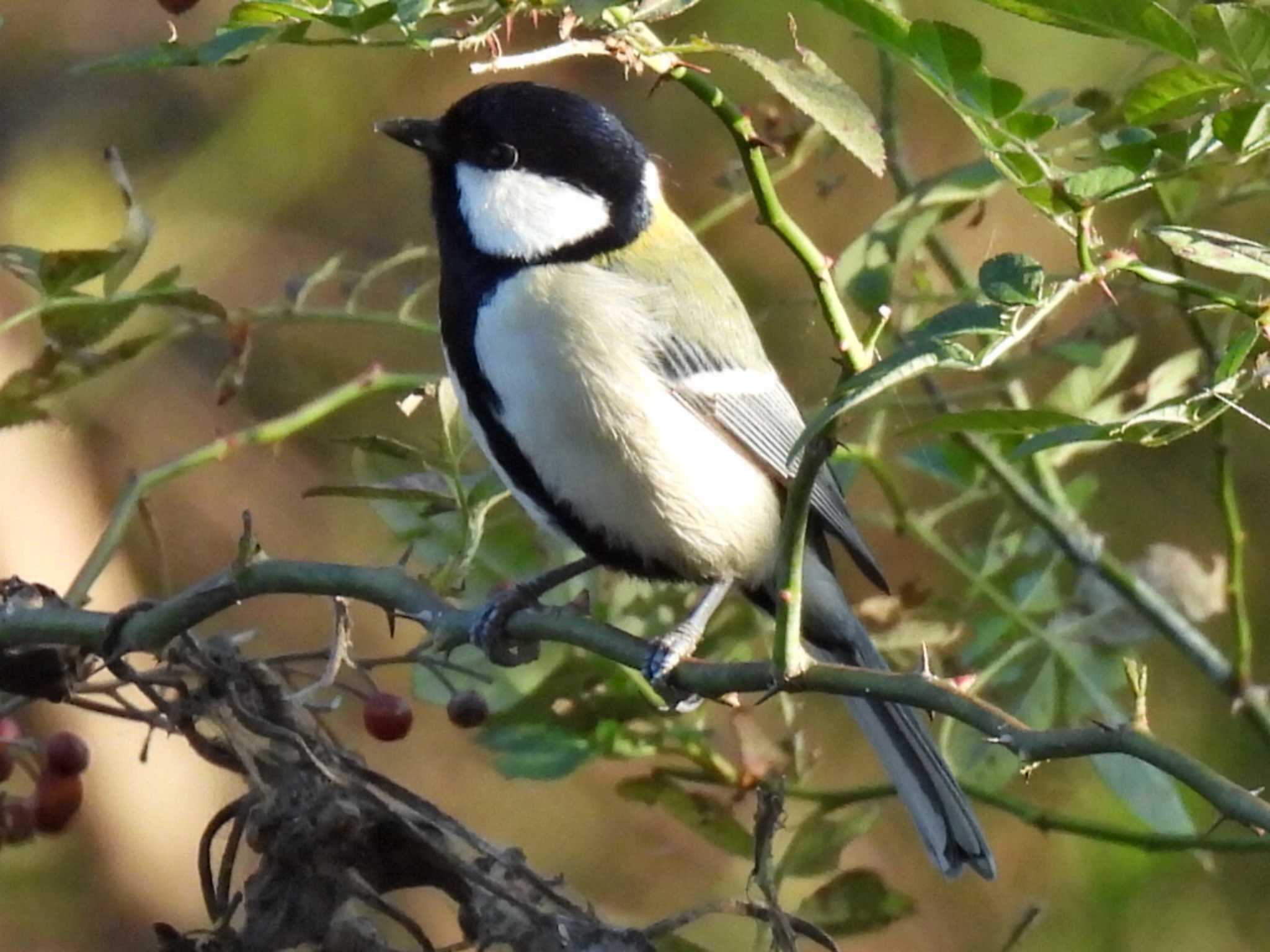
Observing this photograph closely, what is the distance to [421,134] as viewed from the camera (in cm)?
145

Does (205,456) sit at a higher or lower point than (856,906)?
higher

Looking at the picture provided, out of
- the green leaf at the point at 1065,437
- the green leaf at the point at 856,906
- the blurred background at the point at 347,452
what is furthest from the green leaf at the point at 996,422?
the blurred background at the point at 347,452

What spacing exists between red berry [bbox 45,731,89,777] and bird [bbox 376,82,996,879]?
0.32 m

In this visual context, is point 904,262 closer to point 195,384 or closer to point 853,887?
point 853,887

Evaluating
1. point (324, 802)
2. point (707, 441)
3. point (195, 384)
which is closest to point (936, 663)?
point (707, 441)

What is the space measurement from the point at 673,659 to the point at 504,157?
1.67 feet

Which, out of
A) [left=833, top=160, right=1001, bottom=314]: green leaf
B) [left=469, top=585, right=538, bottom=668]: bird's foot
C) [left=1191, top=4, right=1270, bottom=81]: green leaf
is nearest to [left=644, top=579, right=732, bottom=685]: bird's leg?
[left=469, top=585, right=538, bottom=668]: bird's foot

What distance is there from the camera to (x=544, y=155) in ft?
4.67

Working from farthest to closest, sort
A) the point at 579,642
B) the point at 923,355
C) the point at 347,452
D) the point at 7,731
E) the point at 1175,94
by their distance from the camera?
the point at 347,452, the point at 7,731, the point at 579,642, the point at 1175,94, the point at 923,355

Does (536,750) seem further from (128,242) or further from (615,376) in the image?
(128,242)

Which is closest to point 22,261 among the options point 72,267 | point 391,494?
point 72,267

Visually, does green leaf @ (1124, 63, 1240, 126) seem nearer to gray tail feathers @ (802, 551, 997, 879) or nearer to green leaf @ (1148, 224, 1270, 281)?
green leaf @ (1148, 224, 1270, 281)

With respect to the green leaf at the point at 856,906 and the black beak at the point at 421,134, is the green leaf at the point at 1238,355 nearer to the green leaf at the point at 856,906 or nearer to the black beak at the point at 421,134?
the green leaf at the point at 856,906

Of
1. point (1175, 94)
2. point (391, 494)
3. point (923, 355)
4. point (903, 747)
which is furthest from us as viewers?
point (903, 747)
